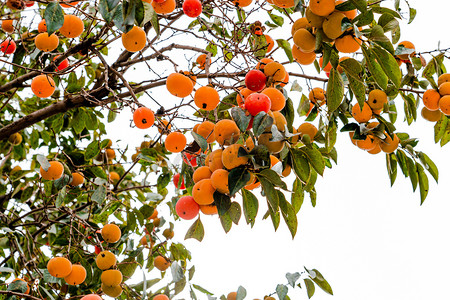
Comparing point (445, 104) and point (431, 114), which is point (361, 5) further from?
point (431, 114)

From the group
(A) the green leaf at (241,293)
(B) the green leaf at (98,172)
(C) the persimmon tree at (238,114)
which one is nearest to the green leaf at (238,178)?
(C) the persimmon tree at (238,114)

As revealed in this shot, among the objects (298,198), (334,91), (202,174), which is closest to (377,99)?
(334,91)

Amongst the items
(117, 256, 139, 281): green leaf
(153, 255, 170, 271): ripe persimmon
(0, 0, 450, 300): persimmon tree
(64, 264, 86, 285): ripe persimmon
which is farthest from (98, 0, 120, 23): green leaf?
(153, 255, 170, 271): ripe persimmon

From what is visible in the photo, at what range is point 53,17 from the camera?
1368 mm

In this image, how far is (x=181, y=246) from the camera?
8.84 ft

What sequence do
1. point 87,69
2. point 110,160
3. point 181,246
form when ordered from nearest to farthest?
point 181,246 → point 87,69 → point 110,160

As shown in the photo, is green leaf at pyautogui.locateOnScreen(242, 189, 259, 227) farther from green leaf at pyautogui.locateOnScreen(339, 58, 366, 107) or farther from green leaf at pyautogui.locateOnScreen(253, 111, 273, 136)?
green leaf at pyautogui.locateOnScreen(339, 58, 366, 107)

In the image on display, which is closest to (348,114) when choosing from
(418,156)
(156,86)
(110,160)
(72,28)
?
(418,156)

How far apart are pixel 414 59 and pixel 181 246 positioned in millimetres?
1744

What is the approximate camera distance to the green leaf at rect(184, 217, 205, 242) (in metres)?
1.58

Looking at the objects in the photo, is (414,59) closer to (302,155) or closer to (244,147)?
(302,155)

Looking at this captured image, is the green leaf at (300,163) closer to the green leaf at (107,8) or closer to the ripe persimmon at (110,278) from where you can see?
the green leaf at (107,8)

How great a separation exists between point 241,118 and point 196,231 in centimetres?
53

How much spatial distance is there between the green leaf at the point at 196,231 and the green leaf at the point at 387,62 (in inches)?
33.4
